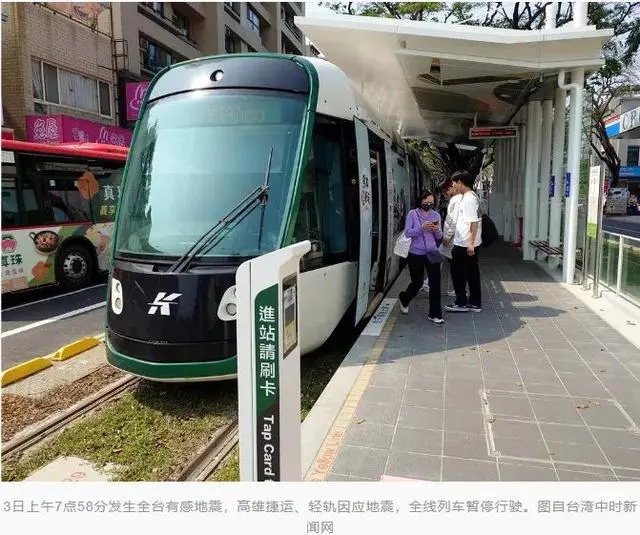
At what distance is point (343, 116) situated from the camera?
18.1 ft

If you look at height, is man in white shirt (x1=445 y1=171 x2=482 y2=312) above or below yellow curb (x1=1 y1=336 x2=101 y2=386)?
above

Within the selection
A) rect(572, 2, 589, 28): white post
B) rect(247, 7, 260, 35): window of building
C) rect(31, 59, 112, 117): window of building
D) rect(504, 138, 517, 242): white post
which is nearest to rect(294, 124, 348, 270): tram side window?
rect(572, 2, 589, 28): white post

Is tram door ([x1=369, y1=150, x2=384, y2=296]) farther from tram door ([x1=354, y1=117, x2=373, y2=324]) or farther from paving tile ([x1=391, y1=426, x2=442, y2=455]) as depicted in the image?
paving tile ([x1=391, y1=426, x2=442, y2=455])

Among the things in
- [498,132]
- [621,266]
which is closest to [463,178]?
[621,266]

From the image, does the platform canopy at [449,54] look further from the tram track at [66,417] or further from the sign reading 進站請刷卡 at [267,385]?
the sign reading 進站請刷卡 at [267,385]

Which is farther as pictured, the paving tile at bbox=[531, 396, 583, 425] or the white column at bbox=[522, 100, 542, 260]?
the white column at bbox=[522, 100, 542, 260]

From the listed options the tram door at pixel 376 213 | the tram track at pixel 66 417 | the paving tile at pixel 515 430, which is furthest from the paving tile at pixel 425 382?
the tram track at pixel 66 417

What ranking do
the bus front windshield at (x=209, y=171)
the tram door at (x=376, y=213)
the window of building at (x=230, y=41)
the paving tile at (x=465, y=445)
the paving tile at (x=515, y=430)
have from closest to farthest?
the paving tile at (x=465, y=445) → the paving tile at (x=515, y=430) → the bus front windshield at (x=209, y=171) → the tram door at (x=376, y=213) → the window of building at (x=230, y=41)

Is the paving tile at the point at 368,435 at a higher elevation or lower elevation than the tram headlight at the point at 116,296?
lower

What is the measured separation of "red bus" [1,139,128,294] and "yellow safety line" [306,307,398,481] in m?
6.50

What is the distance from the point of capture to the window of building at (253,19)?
3455 cm

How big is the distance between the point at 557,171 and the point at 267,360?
386 inches

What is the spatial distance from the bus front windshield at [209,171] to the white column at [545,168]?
27.7 feet

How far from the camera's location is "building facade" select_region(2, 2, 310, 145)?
15750 millimetres
